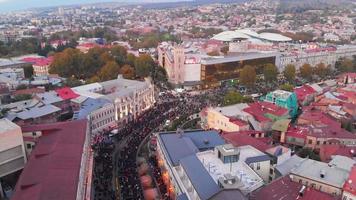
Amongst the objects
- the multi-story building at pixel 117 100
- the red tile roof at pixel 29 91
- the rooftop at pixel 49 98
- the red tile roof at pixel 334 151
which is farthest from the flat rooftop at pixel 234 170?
the red tile roof at pixel 29 91

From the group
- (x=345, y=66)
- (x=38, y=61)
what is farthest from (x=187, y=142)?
(x=345, y=66)

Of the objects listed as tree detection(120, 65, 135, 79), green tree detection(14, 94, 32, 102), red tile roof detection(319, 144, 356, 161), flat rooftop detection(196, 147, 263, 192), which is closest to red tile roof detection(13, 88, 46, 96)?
green tree detection(14, 94, 32, 102)

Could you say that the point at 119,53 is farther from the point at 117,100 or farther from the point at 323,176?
the point at 323,176

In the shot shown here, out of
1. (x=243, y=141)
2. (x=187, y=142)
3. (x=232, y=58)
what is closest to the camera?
(x=187, y=142)

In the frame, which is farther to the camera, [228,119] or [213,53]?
[213,53]

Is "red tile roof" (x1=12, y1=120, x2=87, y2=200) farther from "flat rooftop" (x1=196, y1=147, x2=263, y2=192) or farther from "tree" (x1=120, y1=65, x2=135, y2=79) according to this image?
"tree" (x1=120, y1=65, x2=135, y2=79)

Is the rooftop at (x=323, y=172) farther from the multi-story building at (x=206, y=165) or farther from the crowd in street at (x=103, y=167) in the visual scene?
the crowd in street at (x=103, y=167)

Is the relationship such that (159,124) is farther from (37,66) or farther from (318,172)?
(37,66)
